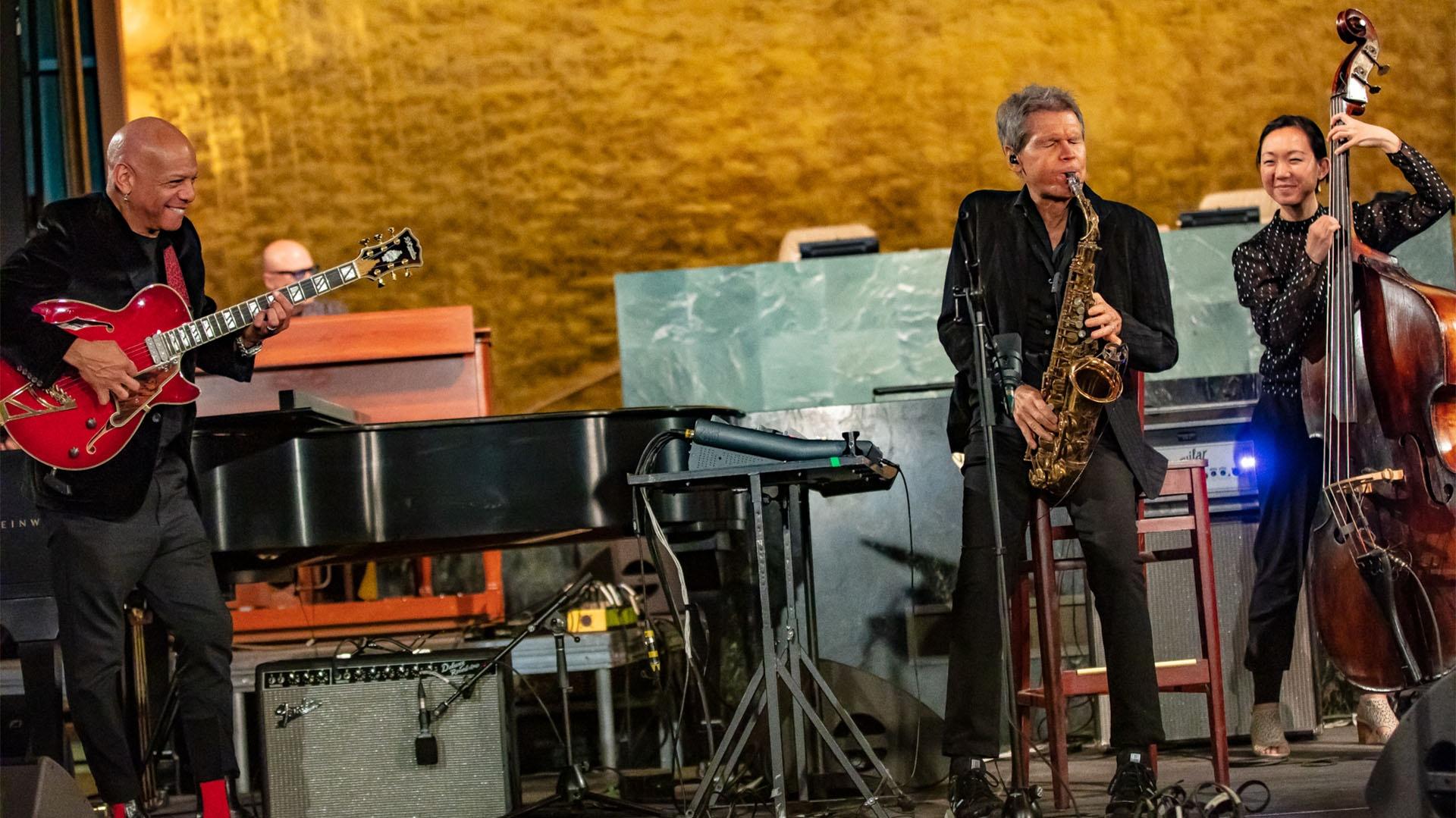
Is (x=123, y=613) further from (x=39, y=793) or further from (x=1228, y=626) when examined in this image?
(x=1228, y=626)

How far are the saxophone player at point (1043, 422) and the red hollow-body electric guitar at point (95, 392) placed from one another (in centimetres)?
179

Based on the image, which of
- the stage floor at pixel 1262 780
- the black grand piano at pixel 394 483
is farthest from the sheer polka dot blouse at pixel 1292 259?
the black grand piano at pixel 394 483

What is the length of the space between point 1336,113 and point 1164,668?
5.02 feet

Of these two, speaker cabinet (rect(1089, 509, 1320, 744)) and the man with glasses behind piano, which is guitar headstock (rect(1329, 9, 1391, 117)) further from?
the man with glasses behind piano

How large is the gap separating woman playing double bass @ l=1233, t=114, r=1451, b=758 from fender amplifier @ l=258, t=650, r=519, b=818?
7.34ft

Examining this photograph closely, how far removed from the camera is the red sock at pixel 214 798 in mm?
3381

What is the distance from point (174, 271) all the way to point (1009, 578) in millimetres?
2196

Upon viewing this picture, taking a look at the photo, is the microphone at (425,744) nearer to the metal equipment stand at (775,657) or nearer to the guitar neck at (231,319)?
the metal equipment stand at (775,657)

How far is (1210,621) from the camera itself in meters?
3.43

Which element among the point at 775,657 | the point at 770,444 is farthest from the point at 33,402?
the point at 775,657

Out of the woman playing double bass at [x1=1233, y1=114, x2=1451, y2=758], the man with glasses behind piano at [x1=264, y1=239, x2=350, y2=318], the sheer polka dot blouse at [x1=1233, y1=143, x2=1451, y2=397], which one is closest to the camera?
the sheer polka dot blouse at [x1=1233, y1=143, x2=1451, y2=397]

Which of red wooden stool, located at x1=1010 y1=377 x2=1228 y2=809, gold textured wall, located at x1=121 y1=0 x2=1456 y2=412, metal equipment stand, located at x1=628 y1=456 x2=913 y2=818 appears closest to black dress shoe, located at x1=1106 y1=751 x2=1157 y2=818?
red wooden stool, located at x1=1010 y1=377 x2=1228 y2=809

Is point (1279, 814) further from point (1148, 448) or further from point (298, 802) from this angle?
point (298, 802)

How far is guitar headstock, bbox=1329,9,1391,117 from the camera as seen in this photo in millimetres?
3670
